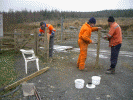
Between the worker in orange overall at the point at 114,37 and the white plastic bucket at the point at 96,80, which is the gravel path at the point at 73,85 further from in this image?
the worker in orange overall at the point at 114,37

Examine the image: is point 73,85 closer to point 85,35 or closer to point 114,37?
point 85,35

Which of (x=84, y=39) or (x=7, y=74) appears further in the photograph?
(x=7, y=74)

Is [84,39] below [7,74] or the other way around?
the other way around

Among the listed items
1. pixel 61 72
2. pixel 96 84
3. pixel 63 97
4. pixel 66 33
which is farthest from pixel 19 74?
pixel 66 33

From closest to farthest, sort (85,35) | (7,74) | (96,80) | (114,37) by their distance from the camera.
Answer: (96,80) → (114,37) → (85,35) → (7,74)

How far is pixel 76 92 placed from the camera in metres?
4.05

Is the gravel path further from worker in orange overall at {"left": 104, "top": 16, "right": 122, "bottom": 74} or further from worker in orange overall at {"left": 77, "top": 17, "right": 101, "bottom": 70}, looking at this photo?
worker in orange overall at {"left": 104, "top": 16, "right": 122, "bottom": 74}

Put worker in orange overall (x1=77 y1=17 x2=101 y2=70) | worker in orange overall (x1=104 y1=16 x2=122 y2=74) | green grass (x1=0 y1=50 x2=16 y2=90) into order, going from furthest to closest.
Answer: worker in orange overall (x1=77 y1=17 x2=101 y2=70)
worker in orange overall (x1=104 y1=16 x2=122 y2=74)
green grass (x1=0 y1=50 x2=16 y2=90)

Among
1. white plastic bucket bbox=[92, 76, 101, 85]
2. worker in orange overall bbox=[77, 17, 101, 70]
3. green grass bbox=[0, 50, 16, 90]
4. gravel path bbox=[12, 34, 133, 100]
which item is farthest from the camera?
worker in orange overall bbox=[77, 17, 101, 70]

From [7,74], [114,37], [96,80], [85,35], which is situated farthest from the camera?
[7,74]

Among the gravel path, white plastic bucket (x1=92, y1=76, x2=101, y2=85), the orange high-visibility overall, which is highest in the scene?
the orange high-visibility overall

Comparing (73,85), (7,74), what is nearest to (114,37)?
(73,85)

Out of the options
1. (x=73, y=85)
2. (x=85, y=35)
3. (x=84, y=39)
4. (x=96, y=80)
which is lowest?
(x=73, y=85)

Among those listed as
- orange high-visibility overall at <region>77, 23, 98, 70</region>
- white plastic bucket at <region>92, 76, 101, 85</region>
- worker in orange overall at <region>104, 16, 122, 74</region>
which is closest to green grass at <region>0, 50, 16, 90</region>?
orange high-visibility overall at <region>77, 23, 98, 70</region>
